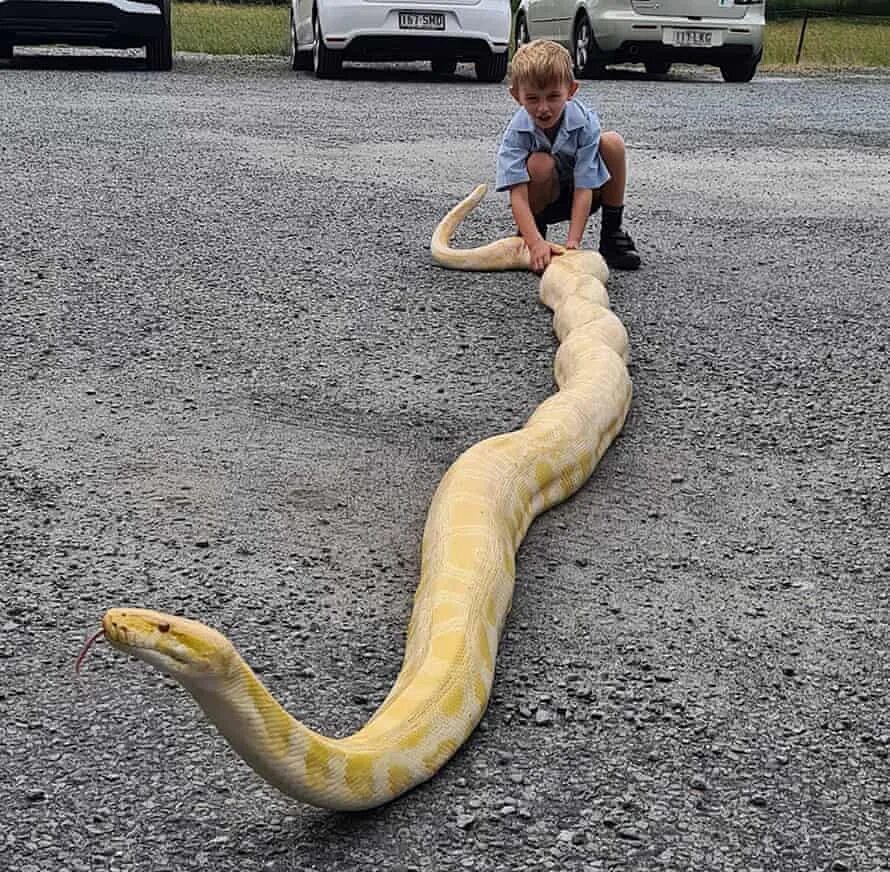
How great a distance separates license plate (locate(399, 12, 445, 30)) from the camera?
14133 millimetres

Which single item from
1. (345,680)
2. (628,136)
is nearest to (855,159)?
(628,136)

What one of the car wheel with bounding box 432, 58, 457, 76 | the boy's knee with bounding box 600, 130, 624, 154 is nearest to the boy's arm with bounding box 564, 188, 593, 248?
the boy's knee with bounding box 600, 130, 624, 154

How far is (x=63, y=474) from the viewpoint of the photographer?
12.5 ft

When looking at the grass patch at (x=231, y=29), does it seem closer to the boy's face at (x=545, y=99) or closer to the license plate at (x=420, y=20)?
the license plate at (x=420, y=20)

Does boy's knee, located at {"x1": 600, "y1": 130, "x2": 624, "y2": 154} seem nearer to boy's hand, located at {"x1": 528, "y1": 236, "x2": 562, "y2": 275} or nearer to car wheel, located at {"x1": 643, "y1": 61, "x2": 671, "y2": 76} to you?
boy's hand, located at {"x1": 528, "y1": 236, "x2": 562, "y2": 275}

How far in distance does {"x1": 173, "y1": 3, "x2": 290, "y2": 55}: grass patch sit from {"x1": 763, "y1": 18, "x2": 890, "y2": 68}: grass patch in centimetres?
736

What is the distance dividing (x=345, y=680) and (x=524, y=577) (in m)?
0.64

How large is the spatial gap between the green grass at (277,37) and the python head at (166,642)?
17624mm

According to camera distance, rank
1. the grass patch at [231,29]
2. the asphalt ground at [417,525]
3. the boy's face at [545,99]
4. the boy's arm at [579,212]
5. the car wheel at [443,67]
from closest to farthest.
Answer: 1. the asphalt ground at [417,525]
2. the boy's face at [545,99]
3. the boy's arm at [579,212]
4. the car wheel at [443,67]
5. the grass patch at [231,29]

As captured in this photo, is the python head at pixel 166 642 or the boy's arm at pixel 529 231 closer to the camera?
the python head at pixel 166 642

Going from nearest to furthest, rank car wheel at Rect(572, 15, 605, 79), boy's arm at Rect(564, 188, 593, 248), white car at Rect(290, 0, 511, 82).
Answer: boy's arm at Rect(564, 188, 593, 248) < white car at Rect(290, 0, 511, 82) < car wheel at Rect(572, 15, 605, 79)

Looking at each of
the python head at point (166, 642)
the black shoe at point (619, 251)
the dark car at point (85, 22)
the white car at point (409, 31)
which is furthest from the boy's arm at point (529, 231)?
the dark car at point (85, 22)

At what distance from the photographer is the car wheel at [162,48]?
48.1 feet

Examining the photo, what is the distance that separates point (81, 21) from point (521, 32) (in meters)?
7.37
